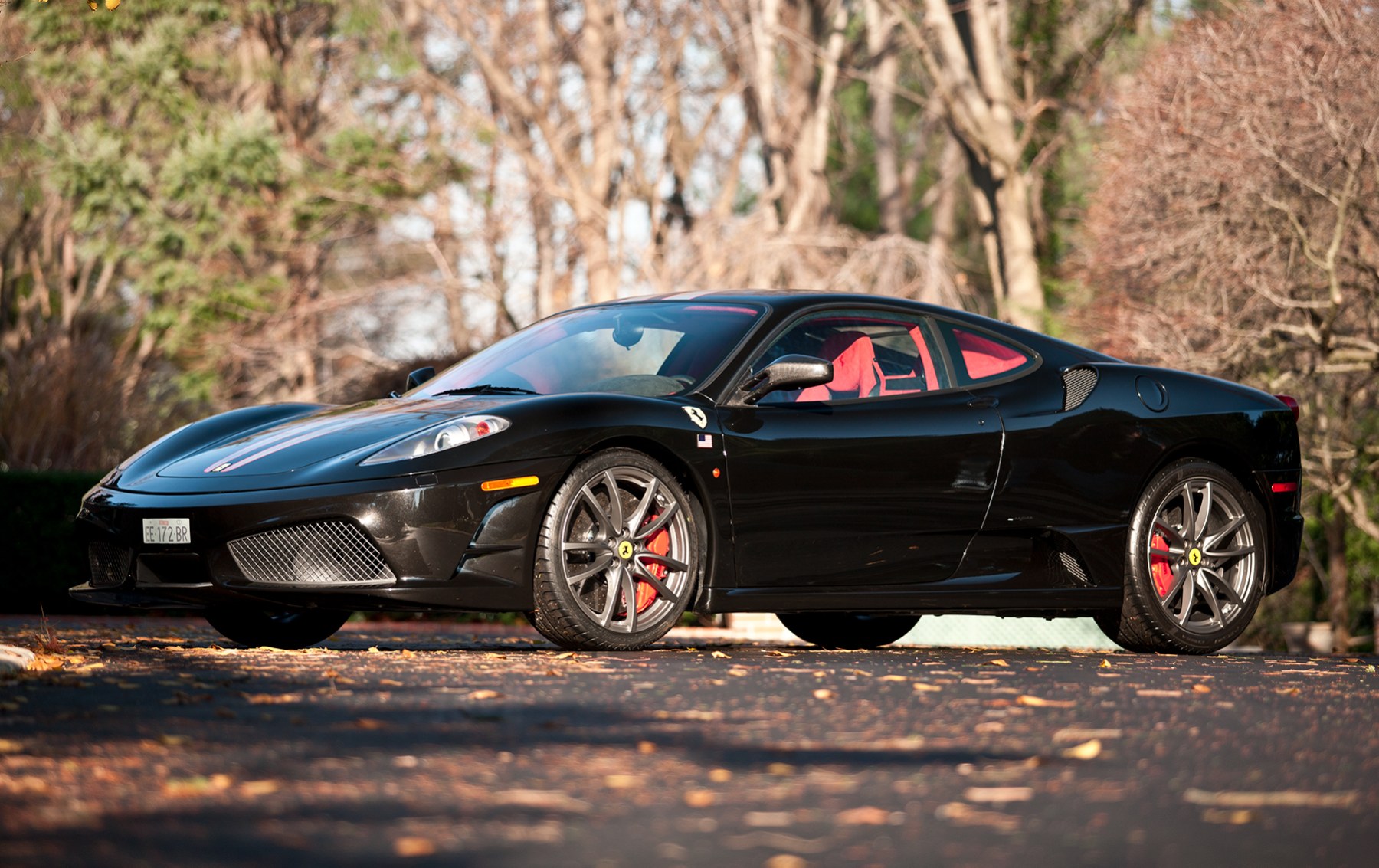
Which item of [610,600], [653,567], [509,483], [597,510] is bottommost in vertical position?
[610,600]

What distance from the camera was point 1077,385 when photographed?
8016 millimetres

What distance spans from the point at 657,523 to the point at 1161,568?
2537 millimetres

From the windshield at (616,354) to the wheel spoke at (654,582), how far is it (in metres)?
0.77

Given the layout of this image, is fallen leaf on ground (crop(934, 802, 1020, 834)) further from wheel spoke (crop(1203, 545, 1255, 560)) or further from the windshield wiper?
wheel spoke (crop(1203, 545, 1255, 560))

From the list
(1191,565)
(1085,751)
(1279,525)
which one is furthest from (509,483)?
(1279,525)

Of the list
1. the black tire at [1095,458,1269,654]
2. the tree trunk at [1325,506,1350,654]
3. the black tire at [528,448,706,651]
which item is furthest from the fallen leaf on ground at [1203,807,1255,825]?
the tree trunk at [1325,506,1350,654]

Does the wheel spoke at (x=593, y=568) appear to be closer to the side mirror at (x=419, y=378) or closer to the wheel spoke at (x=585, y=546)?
the wheel spoke at (x=585, y=546)

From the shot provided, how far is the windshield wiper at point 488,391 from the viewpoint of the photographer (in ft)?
24.2

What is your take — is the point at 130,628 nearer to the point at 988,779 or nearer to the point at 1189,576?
the point at 1189,576

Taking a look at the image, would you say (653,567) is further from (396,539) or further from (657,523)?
(396,539)

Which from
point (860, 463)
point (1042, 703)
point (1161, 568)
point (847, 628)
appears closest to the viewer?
point (1042, 703)

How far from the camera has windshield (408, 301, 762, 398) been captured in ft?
24.0

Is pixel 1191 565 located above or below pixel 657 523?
below

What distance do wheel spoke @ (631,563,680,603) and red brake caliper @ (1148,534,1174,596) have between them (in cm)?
236
